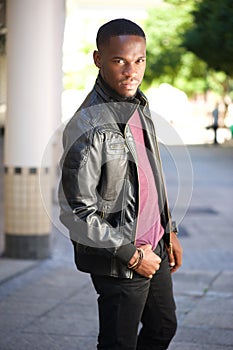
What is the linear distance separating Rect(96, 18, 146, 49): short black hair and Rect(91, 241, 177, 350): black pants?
931 millimetres

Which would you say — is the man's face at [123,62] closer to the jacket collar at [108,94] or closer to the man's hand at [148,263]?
the jacket collar at [108,94]

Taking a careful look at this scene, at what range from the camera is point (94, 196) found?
3352 mm

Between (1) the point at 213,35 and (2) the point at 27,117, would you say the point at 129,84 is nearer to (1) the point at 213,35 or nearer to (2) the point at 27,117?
(2) the point at 27,117

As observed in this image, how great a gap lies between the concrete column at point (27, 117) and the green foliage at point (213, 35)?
71.7ft

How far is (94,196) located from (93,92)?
481 millimetres

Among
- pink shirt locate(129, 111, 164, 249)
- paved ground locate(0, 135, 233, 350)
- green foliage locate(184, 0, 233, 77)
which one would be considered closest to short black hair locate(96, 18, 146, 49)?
pink shirt locate(129, 111, 164, 249)

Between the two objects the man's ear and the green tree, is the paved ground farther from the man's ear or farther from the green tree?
the green tree

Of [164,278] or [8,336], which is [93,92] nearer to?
[164,278]

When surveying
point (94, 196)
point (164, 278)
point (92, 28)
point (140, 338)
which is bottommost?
point (92, 28)

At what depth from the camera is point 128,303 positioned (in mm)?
3455

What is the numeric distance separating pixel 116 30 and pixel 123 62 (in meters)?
0.14

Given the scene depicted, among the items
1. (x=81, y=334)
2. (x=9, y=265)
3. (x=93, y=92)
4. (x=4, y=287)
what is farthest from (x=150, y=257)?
(x=9, y=265)

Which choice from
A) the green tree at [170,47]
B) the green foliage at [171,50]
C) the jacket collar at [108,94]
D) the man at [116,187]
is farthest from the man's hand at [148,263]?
the green tree at [170,47]

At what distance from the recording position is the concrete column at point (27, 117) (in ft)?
26.7
